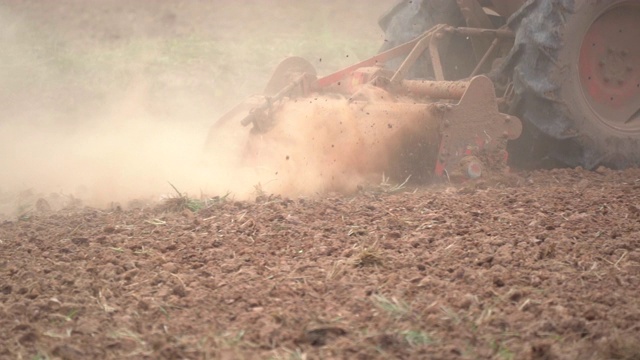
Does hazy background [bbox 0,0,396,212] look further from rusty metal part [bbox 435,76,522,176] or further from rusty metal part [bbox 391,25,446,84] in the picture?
rusty metal part [bbox 391,25,446,84]

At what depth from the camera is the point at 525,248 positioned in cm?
368

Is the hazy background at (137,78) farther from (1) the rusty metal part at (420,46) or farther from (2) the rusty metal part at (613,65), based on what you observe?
(2) the rusty metal part at (613,65)

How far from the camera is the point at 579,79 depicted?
6312 mm

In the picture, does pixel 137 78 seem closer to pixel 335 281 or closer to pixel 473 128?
pixel 473 128

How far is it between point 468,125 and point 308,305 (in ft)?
10.8

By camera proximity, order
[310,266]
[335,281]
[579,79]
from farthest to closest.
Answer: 1. [579,79]
2. [310,266]
3. [335,281]

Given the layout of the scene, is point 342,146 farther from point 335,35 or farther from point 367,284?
point 335,35

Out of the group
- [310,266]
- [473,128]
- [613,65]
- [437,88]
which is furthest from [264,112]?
[310,266]

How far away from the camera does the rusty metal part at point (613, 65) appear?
6445 mm

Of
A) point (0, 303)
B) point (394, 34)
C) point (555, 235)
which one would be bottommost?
point (555, 235)

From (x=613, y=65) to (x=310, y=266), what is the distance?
403 centimetres

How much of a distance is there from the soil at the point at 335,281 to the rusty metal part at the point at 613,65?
1778 millimetres

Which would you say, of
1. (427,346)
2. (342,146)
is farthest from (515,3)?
(427,346)

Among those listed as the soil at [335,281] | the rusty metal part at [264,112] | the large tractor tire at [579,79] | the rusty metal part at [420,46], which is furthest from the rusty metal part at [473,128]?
the rusty metal part at [264,112]
